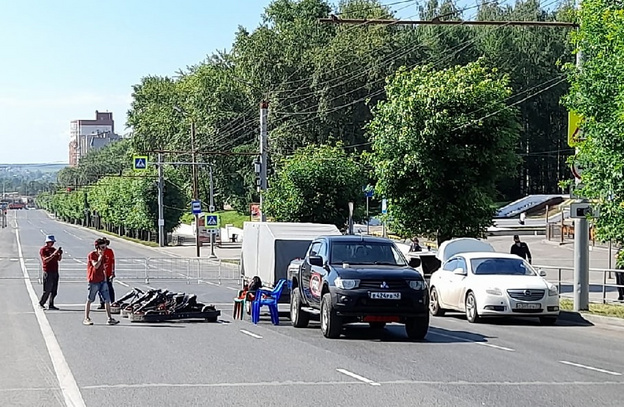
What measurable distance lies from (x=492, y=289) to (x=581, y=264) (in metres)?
2.64

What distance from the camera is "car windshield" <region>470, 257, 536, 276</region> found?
23.3 metres

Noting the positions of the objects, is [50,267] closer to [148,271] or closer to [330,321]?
[330,321]

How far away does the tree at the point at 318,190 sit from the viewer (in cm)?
4662

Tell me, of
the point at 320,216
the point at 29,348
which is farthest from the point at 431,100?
the point at 29,348

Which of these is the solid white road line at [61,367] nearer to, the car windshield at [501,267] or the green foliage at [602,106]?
the car windshield at [501,267]

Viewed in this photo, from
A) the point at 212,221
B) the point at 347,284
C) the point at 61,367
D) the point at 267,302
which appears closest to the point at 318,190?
the point at 212,221

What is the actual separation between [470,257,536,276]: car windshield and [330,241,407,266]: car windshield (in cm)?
465

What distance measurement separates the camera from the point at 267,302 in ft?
71.3

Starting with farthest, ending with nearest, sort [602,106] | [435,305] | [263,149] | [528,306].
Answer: [263,149], [435,305], [528,306], [602,106]

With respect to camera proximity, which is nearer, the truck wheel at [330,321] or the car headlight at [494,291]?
the truck wheel at [330,321]

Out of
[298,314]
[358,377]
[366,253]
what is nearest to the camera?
[358,377]

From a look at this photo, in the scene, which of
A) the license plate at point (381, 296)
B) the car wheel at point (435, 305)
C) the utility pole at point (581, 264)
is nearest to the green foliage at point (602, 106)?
the utility pole at point (581, 264)

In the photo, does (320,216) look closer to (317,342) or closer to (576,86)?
A: (576,86)

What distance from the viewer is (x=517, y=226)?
263 feet
